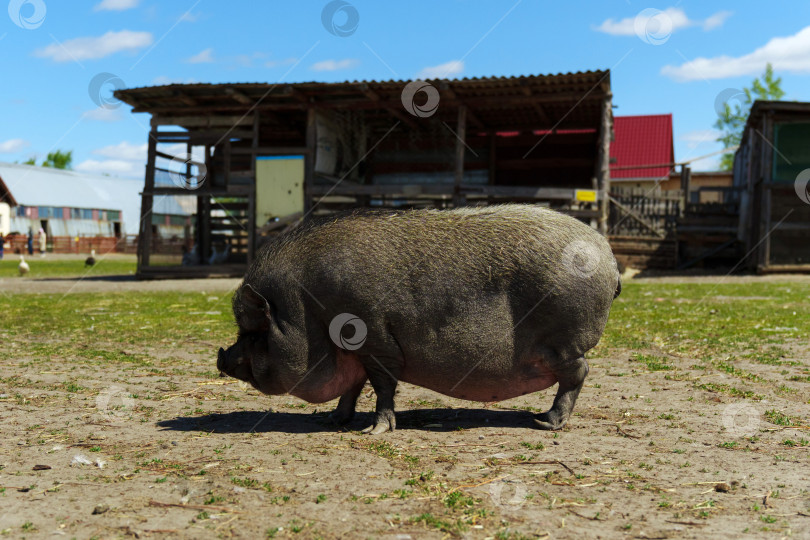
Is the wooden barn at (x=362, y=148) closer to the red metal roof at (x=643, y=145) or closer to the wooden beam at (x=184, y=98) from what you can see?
the wooden beam at (x=184, y=98)

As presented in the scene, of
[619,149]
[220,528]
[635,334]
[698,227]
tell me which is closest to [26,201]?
[619,149]

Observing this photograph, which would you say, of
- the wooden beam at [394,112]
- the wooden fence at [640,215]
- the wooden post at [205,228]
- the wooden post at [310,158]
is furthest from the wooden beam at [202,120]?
the wooden fence at [640,215]

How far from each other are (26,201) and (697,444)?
5912 cm

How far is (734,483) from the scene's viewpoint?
11.9 feet

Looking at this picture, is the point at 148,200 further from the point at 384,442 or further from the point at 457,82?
the point at 384,442

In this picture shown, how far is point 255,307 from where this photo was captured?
4852 mm

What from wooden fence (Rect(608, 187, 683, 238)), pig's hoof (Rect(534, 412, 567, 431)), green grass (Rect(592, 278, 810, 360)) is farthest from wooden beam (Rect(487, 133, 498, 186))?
pig's hoof (Rect(534, 412, 567, 431))

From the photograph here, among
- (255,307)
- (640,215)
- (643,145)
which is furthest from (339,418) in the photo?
(643,145)

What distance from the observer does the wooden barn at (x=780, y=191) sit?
65.0 ft

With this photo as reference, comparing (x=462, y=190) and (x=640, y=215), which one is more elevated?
(x=462, y=190)

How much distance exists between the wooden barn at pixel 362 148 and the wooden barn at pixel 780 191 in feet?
14.9

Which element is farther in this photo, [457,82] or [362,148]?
[362,148]

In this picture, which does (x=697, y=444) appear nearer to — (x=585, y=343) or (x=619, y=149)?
(x=585, y=343)

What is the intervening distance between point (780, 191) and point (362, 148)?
12065mm
